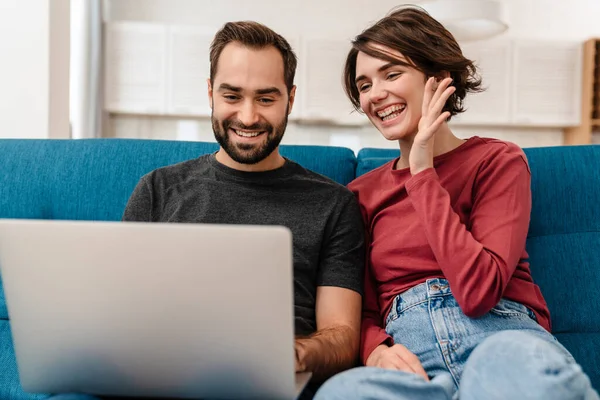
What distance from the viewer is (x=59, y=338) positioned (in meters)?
0.88

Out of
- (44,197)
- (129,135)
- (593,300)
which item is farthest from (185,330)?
(129,135)

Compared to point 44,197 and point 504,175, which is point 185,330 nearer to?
point 504,175

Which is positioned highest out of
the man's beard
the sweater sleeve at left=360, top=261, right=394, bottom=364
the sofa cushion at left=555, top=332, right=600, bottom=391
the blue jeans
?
the man's beard

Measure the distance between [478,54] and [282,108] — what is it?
4326 mm

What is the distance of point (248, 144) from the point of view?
1.46m

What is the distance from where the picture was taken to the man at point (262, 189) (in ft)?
4.59

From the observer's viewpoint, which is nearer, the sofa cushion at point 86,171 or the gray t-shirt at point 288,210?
the gray t-shirt at point 288,210

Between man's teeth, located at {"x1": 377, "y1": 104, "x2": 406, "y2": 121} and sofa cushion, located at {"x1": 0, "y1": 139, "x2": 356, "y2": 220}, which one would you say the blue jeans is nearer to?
man's teeth, located at {"x1": 377, "y1": 104, "x2": 406, "y2": 121}

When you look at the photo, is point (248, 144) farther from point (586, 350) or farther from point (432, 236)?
point (586, 350)

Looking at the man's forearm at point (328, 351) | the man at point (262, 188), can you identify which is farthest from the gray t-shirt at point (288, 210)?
the man's forearm at point (328, 351)

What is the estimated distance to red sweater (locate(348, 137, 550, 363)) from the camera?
46.1 inches

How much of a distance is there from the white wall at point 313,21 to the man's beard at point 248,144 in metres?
3.99

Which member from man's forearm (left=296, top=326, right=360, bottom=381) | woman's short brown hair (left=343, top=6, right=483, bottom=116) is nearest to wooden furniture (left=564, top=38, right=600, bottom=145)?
woman's short brown hair (left=343, top=6, right=483, bottom=116)

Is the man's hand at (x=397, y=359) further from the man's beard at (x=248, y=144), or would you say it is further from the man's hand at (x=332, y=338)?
the man's beard at (x=248, y=144)
